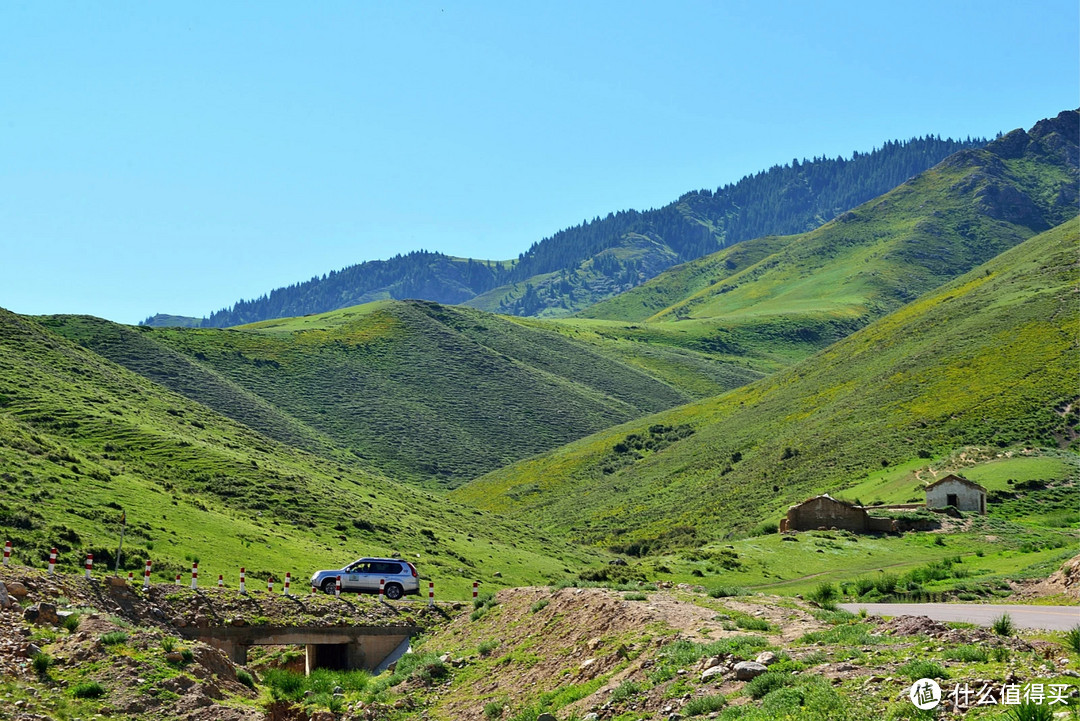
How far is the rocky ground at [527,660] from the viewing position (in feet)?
48.4

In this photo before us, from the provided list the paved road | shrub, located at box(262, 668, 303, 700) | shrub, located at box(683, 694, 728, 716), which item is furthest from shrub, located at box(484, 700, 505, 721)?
the paved road

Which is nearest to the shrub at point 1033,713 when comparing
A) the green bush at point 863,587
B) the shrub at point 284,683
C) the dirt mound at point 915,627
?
the dirt mound at point 915,627

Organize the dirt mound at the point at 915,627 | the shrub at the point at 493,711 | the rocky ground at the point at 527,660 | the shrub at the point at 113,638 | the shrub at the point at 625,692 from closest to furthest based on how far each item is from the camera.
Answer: the rocky ground at the point at 527,660 → the dirt mound at the point at 915,627 → the shrub at the point at 625,692 → the shrub at the point at 493,711 → the shrub at the point at 113,638

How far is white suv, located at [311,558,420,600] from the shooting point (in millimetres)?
35375

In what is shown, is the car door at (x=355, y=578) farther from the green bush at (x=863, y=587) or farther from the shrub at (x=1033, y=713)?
the shrub at (x=1033, y=713)

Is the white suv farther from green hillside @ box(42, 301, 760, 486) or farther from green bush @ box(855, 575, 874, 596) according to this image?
green hillside @ box(42, 301, 760, 486)

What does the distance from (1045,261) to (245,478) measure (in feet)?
353

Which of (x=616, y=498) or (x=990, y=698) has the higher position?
(x=990, y=698)

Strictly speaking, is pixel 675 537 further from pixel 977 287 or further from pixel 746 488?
pixel 977 287

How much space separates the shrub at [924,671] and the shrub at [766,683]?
183cm

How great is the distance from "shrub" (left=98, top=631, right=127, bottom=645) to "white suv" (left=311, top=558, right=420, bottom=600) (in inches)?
514

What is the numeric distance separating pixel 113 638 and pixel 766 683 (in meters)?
14.1

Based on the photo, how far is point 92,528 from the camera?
37.0m

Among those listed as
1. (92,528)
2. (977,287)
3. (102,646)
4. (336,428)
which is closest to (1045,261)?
(977,287)
